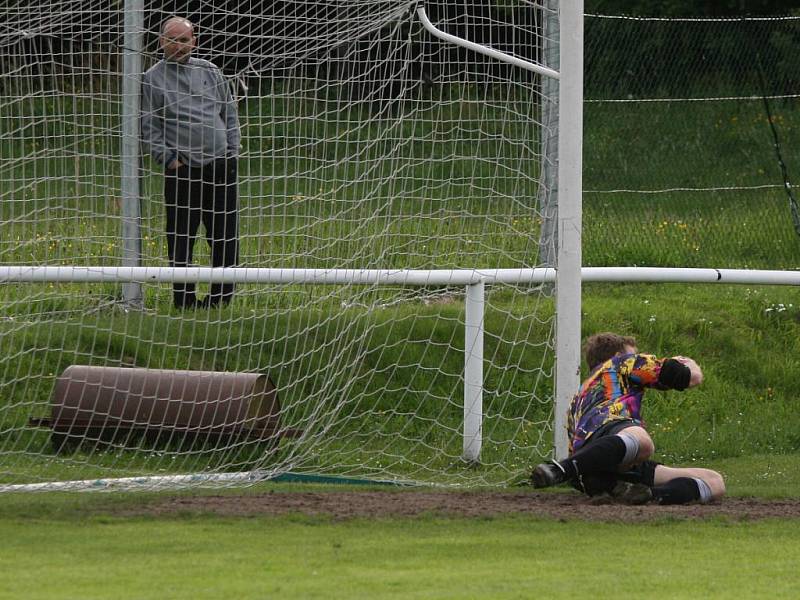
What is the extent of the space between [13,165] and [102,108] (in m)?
0.60

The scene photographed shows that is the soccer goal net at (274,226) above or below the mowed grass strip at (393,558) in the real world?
above

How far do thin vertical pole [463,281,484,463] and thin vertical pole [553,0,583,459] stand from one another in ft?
2.46

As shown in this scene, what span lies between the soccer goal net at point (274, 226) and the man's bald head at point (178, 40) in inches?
3.5

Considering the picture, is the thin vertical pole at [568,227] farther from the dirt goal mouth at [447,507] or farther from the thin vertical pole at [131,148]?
the thin vertical pole at [131,148]

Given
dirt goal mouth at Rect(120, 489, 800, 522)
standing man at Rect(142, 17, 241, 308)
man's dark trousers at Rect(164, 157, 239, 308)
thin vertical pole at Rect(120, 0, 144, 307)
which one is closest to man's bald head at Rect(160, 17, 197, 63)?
standing man at Rect(142, 17, 241, 308)

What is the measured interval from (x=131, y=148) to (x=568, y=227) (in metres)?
2.45

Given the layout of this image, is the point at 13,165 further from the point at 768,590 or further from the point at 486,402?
the point at 768,590

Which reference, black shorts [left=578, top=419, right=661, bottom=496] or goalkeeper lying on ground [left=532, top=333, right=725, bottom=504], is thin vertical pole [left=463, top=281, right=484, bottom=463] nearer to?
goalkeeper lying on ground [left=532, top=333, right=725, bottom=504]

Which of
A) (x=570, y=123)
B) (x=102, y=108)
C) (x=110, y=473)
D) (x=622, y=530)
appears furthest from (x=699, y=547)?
(x=102, y=108)

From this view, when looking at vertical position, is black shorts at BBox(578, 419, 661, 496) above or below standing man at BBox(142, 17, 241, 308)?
below

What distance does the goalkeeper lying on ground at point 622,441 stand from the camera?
682 centimetres

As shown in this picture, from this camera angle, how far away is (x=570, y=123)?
303 inches

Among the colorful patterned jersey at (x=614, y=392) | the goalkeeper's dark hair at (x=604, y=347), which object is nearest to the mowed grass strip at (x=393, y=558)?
the colorful patterned jersey at (x=614, y=392)

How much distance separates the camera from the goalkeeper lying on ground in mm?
6820
